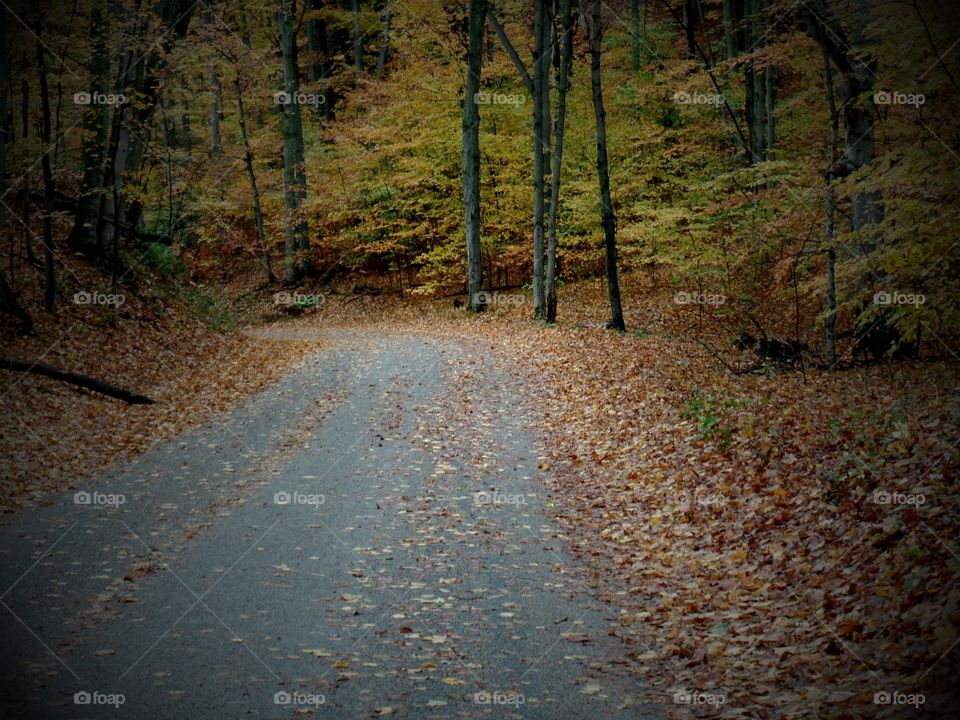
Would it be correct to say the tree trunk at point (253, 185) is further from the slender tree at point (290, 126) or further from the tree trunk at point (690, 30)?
the tree trunk at point (690, 30)

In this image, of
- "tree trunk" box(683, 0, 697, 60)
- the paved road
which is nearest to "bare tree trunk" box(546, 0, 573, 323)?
"tree trunk" box(683, 0, 697, 60)

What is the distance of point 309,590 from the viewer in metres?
6.45

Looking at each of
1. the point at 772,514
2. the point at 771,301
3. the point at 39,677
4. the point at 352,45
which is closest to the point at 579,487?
the point at 772,514

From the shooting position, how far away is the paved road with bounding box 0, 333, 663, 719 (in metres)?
4.78

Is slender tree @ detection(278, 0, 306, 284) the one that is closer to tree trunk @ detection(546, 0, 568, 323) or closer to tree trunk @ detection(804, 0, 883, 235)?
tree trunk @ detection(546, 0, 568, 323)

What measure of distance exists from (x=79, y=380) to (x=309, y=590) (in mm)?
8807

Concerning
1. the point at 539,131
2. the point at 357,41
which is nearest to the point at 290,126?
the point at 357,41

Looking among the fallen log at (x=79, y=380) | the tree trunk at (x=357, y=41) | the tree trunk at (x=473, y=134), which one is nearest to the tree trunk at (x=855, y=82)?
the tree trunk at (x=473, y=134)

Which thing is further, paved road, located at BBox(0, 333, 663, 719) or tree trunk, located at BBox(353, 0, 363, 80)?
tree trunk, located at BBox(353, 0, 363, 80)

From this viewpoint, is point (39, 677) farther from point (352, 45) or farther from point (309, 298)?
point (352, 45)

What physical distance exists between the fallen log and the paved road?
2723 millimetres

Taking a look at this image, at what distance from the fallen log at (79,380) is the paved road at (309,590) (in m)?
2.72

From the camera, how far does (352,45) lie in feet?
119

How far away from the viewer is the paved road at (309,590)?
4.78 meters
